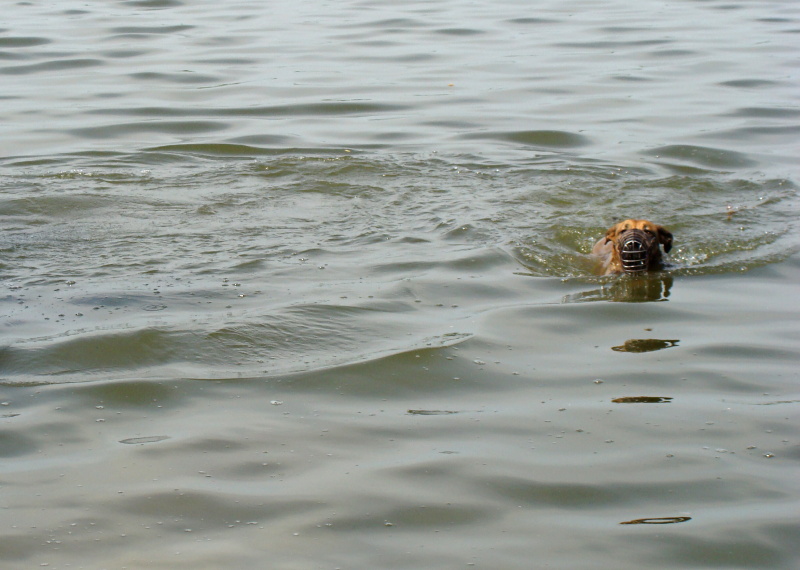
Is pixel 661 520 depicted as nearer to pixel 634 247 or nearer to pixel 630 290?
pixel 630 290

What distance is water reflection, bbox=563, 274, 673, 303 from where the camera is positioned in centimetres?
721

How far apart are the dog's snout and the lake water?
0.55ft

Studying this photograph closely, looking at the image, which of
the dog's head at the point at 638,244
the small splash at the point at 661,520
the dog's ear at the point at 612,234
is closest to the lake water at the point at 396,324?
the small splash at the point at 661,520

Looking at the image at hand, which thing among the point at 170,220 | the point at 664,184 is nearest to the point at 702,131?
the point at 664,184

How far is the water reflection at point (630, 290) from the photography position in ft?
23.6

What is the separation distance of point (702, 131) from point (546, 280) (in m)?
5.25

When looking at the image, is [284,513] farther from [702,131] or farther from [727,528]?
[702,131]

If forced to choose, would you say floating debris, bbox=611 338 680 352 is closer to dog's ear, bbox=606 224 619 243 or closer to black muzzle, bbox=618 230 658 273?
black muzzle, bbox=618 230 658 273

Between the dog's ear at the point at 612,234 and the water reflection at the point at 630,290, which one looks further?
the dog's ear at the point at 612,234

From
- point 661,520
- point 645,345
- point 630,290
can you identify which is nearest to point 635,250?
point 630,290

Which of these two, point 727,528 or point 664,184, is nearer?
point 727,528

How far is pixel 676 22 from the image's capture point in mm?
18531

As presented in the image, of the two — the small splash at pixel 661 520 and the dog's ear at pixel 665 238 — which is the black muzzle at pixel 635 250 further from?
the small splash at pixel 661 520

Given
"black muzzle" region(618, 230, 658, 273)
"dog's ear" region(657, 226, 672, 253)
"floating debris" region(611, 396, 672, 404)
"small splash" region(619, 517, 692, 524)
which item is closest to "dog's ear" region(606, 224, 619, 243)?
"black muzzle" region(618, 230, 658, 273)
